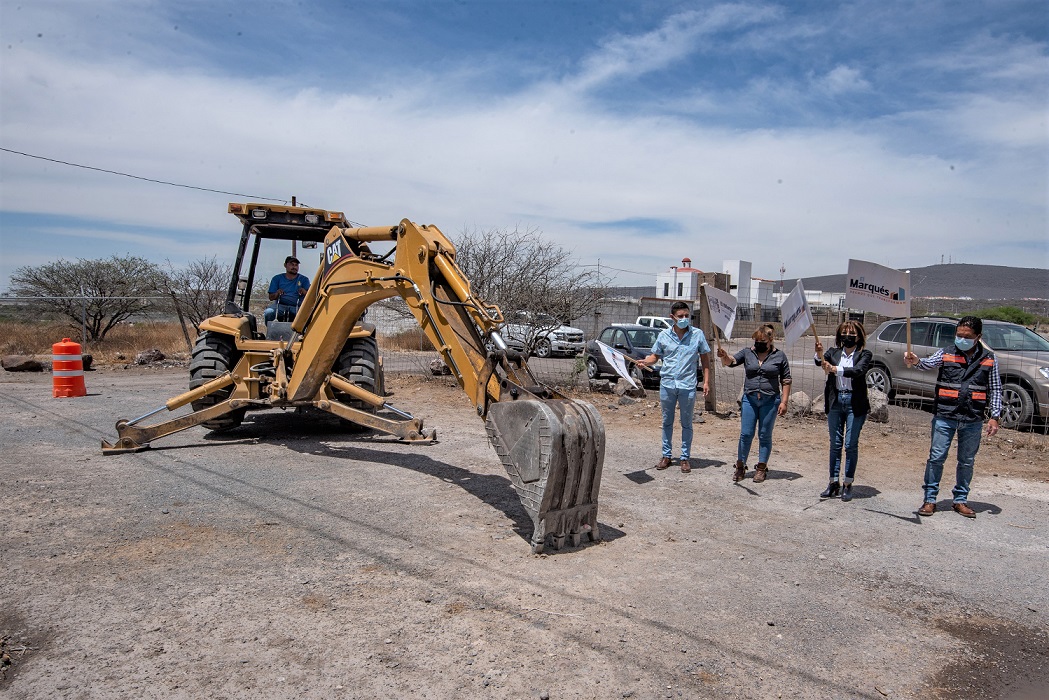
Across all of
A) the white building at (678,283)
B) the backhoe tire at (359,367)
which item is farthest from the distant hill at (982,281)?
the backhoe tire at (359,367)

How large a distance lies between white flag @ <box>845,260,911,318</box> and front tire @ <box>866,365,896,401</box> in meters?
6.74

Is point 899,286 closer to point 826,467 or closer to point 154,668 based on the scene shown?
point 826,467

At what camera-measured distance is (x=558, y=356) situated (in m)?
20.7

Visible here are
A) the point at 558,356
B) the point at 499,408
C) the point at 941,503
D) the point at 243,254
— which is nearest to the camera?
the point at 499,408

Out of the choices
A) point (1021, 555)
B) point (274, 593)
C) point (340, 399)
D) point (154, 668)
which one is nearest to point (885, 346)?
point (1021, 555)

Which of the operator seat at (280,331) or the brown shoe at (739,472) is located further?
the operator seat at (280,331)

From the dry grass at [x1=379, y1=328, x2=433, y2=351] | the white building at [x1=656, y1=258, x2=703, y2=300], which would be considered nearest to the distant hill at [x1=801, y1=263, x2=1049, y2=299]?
the white building at [x1=656, y1=258, x2=703, y2=300]

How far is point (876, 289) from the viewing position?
7.22 m

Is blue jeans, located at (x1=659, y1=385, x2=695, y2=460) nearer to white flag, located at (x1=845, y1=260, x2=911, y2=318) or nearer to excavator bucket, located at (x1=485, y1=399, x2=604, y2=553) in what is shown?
white flag, located at (x1=845, y1=260, x2=911, y2=318)

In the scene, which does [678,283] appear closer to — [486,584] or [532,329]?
[532,329]

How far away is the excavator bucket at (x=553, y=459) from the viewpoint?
4.96 m

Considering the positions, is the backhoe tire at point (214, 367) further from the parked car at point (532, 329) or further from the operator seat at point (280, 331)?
the parked car at point (532, 329)

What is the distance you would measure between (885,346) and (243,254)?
1121cm

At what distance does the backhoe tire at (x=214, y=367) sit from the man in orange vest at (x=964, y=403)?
755cm
